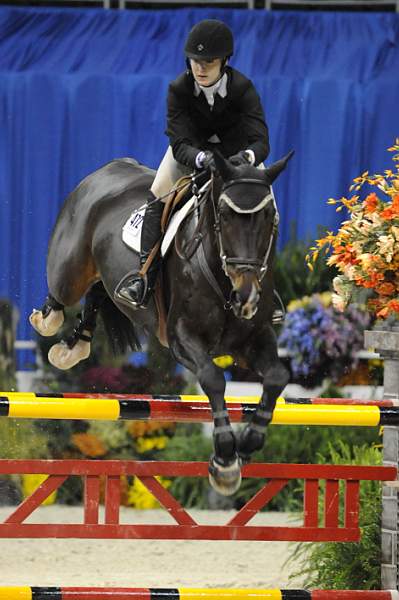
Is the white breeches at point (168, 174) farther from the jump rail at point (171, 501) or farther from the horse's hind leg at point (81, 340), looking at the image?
the jump rail at point (171, 501)

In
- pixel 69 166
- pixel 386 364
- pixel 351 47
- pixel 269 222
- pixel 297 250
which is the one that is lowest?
pixel 386 364

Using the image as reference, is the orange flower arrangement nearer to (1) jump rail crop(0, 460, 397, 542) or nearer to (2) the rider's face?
(1) jump rail crop(0, 460, 397, 542)

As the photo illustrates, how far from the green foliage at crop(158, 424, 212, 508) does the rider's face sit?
12.9 ft

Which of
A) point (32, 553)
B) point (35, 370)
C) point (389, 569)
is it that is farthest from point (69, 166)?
point (389, 569)

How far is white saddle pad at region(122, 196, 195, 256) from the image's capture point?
4730 mm

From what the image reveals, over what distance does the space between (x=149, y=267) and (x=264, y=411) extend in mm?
849

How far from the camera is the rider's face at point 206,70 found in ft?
14.5

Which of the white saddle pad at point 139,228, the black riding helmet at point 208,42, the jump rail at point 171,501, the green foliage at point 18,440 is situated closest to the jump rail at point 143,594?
the jump rail at point 171,501

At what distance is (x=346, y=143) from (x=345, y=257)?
8.93 feet

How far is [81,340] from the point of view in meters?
5.89

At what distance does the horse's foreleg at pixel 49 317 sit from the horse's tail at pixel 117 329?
0.72ft

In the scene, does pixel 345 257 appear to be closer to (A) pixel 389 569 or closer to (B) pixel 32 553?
(A) pixel 389 569

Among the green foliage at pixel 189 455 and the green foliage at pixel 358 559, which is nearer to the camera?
the green foliage at pixel 358 559

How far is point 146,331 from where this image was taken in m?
5.22
